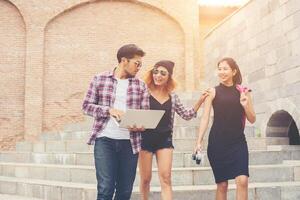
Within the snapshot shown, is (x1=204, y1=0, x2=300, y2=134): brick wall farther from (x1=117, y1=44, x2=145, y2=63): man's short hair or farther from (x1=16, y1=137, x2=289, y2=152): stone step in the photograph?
(x1=117, y1=44, x2=145, y2=63): man's short hair

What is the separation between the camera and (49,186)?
19.3 ft

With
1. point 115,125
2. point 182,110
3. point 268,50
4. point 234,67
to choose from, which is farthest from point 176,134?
point 115,125

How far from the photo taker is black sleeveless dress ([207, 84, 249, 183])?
3889 millimetres

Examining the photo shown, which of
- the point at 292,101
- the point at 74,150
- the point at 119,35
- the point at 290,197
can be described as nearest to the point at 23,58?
the point at 119,35

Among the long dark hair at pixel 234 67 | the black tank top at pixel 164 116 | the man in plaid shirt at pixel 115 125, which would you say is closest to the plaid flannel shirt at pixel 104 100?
the man in plaid shirt at pixel 115 125

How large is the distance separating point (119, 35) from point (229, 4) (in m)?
5.39

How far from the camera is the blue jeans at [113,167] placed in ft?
11.4

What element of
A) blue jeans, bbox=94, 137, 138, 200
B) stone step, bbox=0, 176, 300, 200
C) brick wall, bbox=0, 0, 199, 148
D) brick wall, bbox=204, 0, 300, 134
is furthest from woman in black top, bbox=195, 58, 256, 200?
brick wall, bbox=0, 0, 199, 148

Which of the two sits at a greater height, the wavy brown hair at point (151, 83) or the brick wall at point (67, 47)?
the brick wall at point (67, 47)

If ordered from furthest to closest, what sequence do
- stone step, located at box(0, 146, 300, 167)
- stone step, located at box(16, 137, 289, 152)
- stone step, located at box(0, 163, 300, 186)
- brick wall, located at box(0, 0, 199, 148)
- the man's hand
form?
brick wall, located at box(0, 0, 199, 148), stone step, located at box(16, 137, 289, 152), stone step, located at box(0, 146, 300, 167), stone step, located at box(0, 163, 300, 186), the man's hand

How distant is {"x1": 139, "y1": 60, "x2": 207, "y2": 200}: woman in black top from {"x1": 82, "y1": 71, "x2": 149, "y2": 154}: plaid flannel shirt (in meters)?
0.48

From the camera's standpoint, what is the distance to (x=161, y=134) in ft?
13.5

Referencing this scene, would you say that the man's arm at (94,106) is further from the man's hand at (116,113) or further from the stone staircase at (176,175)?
the stone staircase at (176,175)

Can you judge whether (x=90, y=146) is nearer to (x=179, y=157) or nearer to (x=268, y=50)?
(x=179, y=157)
